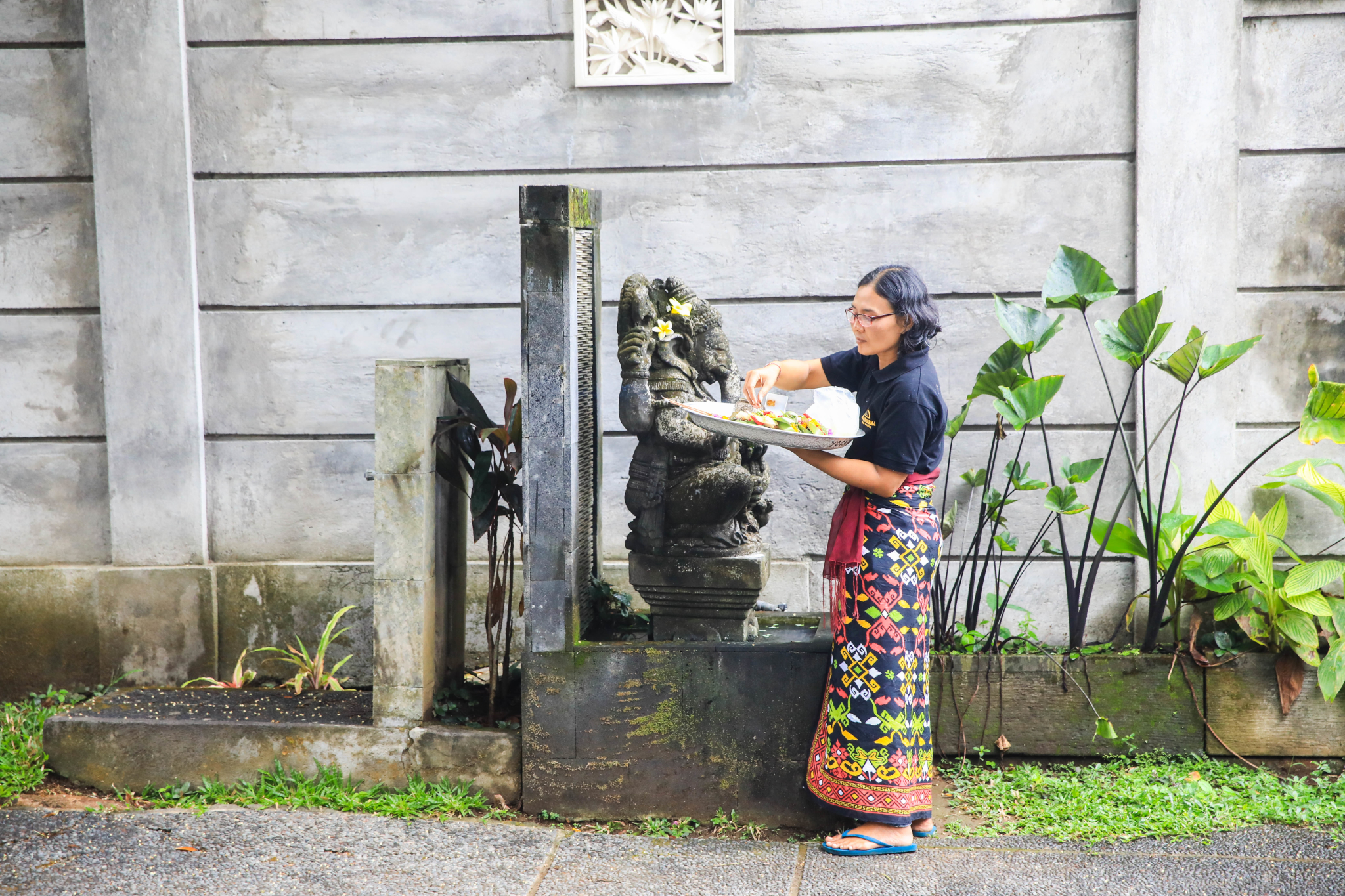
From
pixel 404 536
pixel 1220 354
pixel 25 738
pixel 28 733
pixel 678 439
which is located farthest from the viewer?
pixel 28 733

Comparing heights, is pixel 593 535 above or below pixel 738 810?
above

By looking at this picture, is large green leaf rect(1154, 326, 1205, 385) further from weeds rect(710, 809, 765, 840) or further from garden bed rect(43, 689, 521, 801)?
garden bed rect(43, 689, 521, 801)

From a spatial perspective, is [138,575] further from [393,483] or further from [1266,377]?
[1266,377]

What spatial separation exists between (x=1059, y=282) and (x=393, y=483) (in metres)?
2.62

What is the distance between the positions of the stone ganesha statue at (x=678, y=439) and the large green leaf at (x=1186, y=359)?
5.24ft

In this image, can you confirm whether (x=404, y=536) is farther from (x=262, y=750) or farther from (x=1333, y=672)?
(x=1333, y=672)

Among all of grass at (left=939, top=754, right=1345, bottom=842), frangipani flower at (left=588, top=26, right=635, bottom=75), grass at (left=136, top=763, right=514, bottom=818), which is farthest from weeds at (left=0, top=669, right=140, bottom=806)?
frangipani flower at (left=588, top=26, right=635, bottom=75)

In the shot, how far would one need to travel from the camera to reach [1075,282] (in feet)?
13.2

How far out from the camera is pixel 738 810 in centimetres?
372

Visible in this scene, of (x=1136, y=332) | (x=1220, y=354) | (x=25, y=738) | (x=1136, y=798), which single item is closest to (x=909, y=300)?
(x=1136, y=332)

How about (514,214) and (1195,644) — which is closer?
(1195,644)

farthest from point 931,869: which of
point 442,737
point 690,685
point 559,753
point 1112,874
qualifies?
point 442,737

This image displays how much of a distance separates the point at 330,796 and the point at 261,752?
336 millimetres

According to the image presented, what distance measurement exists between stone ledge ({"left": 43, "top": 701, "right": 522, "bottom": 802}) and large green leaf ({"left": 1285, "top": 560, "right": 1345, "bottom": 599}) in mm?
3003
